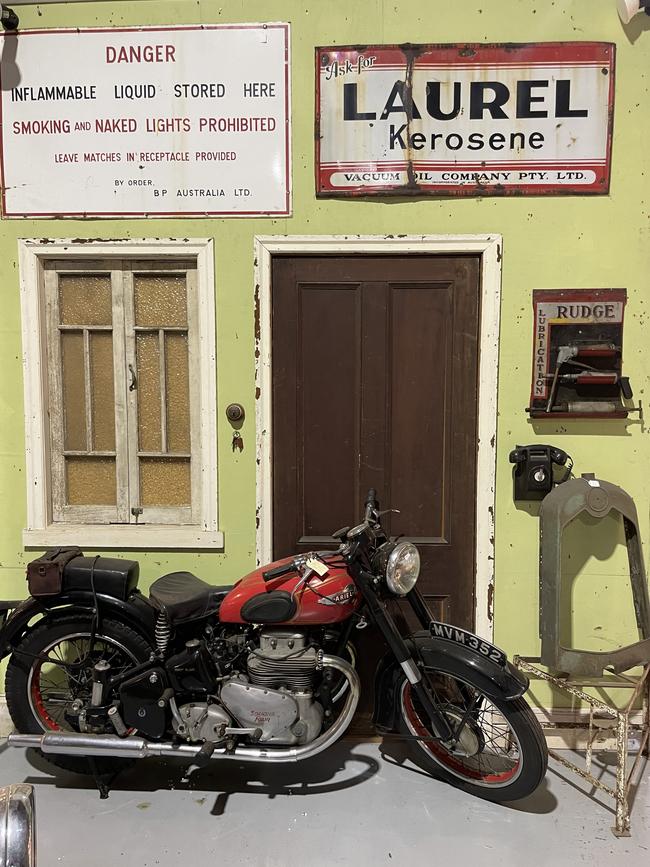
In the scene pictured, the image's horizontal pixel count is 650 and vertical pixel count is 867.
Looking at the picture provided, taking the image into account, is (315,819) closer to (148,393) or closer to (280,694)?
(280,694)

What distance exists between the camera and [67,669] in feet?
9.20

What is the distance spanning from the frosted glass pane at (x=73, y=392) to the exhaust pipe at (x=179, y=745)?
1.44 meters

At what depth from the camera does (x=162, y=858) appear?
7.65ft

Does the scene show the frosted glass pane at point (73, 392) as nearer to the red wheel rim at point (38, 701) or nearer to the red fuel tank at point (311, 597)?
the red wheel rim at point (38, 701)

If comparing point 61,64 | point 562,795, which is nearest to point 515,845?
point 562,795

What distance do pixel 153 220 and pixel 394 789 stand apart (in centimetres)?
302

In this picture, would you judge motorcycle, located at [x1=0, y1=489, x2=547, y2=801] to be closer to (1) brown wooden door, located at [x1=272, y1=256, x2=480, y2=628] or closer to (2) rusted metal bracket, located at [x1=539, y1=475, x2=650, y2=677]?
(2) rusted metal bracket, located at [x1=539, y1=475, x2=650, y2=677]

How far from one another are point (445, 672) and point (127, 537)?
5.74 feet

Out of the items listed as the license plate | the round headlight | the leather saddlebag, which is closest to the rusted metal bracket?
the license plate

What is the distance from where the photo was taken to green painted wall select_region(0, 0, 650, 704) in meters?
2.89

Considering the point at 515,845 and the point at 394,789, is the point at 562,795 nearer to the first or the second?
the point at 515,845

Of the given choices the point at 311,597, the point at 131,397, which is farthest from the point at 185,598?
the point at 131,397

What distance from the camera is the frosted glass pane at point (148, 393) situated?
10.4 feet

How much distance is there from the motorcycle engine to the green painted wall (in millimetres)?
670
